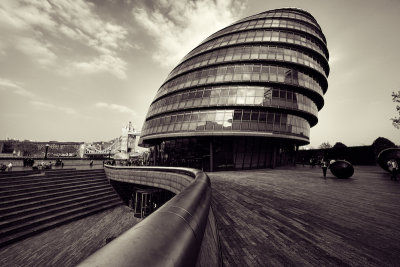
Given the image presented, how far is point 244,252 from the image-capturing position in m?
4.43

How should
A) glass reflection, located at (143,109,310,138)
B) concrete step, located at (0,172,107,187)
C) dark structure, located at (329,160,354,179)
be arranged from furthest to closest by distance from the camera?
1. glass reflection, located at (143,109,310,138)
2. concrete step, located at (0,172,107,187)
3. dark structure, located at (329,160,354,179)

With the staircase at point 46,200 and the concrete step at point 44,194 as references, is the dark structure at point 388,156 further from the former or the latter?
the concrete step at point 44,194

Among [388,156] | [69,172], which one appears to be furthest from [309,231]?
[69,172]

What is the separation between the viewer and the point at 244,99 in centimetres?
2798

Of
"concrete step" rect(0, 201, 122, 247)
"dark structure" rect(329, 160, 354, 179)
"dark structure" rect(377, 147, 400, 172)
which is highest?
"dark structure" rect(377, 147, 400, 172)

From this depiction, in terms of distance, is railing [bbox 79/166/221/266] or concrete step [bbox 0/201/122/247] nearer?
railing [bbox 79/166/221/266]

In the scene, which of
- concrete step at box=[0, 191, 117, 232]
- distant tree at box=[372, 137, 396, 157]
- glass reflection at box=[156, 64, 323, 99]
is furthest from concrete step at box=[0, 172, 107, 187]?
distant tree at box=[372, 137, 396, 157]

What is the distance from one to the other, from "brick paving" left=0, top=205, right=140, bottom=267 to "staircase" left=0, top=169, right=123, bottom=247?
0.91 m

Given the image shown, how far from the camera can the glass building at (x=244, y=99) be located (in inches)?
1104

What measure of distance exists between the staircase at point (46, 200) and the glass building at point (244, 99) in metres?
12.4

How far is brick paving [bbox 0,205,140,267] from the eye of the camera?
11657 mm

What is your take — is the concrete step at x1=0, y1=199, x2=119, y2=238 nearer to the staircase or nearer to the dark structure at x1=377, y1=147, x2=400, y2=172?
the staircase

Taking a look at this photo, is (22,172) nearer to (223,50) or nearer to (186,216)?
(186,216)

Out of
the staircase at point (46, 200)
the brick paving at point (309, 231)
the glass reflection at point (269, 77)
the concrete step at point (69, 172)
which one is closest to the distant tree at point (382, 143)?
the glass reflection at point (269, 77)
